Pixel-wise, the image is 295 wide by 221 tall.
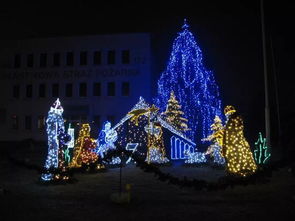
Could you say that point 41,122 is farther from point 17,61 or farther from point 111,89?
point 111,89

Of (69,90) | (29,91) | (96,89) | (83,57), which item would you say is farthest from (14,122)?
(83,57)

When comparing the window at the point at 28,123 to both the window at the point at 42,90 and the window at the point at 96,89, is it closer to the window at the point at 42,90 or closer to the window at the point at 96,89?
the window at the point at 42,90

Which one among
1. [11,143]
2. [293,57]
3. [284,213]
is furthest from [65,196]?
[11,143]

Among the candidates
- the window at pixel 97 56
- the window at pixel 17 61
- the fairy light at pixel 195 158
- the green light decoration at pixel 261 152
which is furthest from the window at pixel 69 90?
the green light decoration at pixel 261 152

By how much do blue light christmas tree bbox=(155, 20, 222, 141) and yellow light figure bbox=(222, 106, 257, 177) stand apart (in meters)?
13.9

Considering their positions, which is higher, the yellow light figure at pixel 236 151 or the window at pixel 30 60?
the window at pixel 30 60

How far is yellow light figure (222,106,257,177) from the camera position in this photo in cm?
1451

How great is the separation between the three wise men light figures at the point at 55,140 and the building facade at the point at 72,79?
22800 mm

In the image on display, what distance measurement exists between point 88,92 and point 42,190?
2793 centimetres

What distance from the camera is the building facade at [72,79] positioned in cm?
3953

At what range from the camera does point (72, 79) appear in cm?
4138

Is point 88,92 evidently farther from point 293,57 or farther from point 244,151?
point 244,151

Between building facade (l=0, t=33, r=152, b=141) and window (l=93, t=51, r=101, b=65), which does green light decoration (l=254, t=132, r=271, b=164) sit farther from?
window (l=93, t=51, r=101, b=65)

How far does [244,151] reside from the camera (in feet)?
48.4
